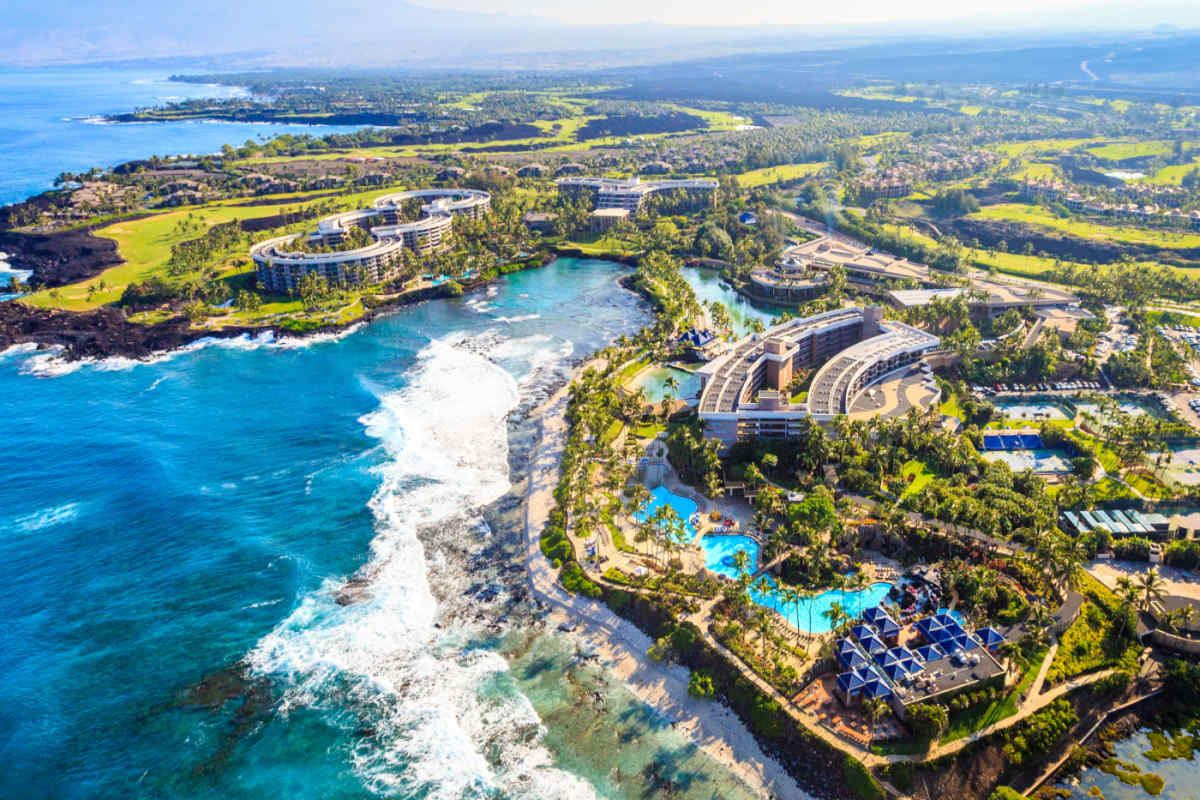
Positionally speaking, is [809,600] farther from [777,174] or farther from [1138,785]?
[777,174]

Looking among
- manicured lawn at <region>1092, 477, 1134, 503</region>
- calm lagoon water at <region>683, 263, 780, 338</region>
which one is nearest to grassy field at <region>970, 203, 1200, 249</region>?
calm lagoon water at <region>683, 263, 780, 338</region>

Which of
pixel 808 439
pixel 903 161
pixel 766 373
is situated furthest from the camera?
pixel 903 161

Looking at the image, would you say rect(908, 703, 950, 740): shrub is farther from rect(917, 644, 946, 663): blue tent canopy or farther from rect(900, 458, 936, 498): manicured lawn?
rect(900, 458, 936, 498): manicured lawn

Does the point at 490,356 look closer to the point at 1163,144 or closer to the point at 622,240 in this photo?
the point at 622,240

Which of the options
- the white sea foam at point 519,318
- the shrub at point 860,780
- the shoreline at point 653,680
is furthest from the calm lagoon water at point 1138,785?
the white sea foam at point 519,318

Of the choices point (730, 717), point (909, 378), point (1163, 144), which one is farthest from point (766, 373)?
point (1163, 144)
